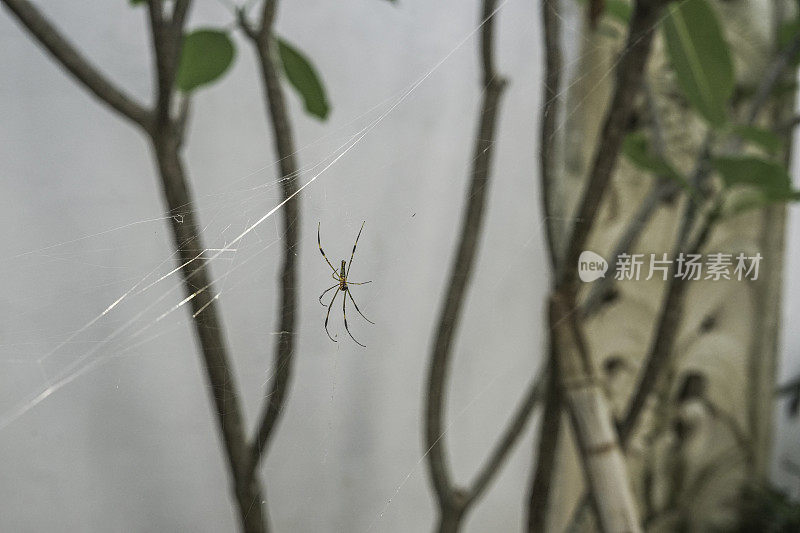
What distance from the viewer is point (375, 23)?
1.18 ft

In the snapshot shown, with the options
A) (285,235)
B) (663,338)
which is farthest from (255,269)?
(663,338)

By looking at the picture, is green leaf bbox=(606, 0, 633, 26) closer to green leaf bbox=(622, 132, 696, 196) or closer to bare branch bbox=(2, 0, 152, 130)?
green leaf bbox=(622, 132, 696, 196)

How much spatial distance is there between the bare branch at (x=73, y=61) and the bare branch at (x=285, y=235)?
0.23ft

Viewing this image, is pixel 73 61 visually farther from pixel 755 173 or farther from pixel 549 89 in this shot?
pixel 755 173

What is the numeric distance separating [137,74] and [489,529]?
1.44 ft

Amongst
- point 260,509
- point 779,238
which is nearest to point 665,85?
point 779,238

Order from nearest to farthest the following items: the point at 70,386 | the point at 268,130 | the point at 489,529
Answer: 1. the point at 70,386
2. the point at 268,130
3. the point at 489,529

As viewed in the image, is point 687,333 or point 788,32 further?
point 687,333

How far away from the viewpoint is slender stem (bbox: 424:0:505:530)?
0.37 meters

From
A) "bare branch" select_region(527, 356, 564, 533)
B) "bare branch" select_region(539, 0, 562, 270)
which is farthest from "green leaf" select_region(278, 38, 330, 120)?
"bare branch" select_region(527, 356, 564, 533)

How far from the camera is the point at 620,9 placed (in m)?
0.40

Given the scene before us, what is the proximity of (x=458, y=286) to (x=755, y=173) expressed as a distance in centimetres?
22

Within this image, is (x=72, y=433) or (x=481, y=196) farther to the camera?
(x=481, y=196)

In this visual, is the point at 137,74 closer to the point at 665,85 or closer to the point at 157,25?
the point at 157,25
